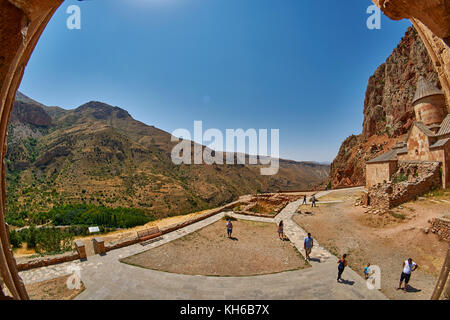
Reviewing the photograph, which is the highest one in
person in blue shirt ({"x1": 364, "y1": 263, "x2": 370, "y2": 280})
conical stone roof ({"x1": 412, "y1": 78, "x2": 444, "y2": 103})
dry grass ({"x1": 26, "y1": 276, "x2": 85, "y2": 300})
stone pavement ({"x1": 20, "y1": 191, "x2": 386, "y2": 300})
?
conical stone roof ({"x1": 412, "y1": 78, "x2": 444, "y2": 103})

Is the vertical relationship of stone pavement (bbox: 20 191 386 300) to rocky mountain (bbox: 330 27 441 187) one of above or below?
below

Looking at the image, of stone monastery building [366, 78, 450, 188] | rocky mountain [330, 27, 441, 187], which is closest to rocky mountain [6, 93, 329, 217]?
rocky mountain [330, 27, 441, 187]

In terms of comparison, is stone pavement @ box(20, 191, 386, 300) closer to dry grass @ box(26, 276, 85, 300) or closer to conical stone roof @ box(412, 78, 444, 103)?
dry grass @ box(26, 276, 85, 300)

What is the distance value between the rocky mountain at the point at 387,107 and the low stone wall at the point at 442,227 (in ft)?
92.6

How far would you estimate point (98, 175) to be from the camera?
1868 inches

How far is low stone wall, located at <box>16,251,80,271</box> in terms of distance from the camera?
7414 mm

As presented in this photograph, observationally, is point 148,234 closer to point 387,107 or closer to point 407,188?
point 407,188

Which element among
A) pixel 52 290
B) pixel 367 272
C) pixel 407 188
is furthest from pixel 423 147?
pixel 52 290

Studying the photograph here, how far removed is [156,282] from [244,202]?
12.6 m

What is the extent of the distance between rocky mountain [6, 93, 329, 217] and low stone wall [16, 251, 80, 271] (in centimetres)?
3298

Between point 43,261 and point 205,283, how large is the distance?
697cm
